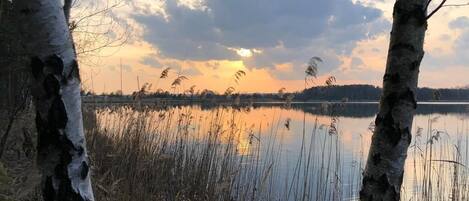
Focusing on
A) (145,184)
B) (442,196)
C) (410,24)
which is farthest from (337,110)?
(410,24)

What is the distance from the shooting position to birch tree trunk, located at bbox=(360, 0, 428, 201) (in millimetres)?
2139

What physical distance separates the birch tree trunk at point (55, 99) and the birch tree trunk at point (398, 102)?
1221 millimetres

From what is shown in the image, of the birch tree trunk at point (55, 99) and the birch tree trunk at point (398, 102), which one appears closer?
the birch tree trunk at point (55, 99)

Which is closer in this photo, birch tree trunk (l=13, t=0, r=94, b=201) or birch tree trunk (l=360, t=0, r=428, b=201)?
birch tree trunk (l=13, t=0, r=94, b=201)

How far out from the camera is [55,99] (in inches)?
74.6

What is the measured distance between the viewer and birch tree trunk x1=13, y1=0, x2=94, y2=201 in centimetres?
189

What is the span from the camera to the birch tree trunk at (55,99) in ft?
6.22

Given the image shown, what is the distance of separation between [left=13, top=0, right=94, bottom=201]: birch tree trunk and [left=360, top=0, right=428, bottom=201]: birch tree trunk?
4.01 feet

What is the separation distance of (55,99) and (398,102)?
1376 mm

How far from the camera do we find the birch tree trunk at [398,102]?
214 cm

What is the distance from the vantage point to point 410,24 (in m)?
2.16

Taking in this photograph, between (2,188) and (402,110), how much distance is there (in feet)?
12.1

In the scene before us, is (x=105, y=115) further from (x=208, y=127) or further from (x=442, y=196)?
(x=442, y=196)

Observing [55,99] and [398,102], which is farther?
[398,102]
